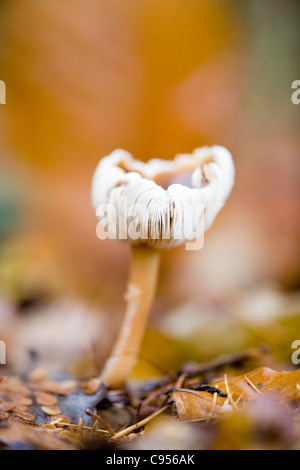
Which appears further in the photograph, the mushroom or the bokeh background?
the bokeh background

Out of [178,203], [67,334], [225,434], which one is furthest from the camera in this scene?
[67,334]

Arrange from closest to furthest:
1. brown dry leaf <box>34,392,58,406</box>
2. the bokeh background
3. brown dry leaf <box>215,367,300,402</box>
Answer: brown dry leaf <box>215,367,300,402</box> → brown dry leaf <box>34,392,58,406</box> → the bokeh background

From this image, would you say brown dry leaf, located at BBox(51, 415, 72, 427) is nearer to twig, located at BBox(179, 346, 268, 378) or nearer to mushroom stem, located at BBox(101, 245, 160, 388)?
mushroom stem, located at BBox(101, 245, 160, 388)

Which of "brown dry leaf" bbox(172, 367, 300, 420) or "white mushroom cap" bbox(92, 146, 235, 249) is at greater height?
"white mushroom cap" bbox(92, 146, 235, 249)

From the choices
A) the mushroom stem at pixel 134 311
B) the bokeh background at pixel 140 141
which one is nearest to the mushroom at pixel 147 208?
the mushroom stem at pixel 134 311

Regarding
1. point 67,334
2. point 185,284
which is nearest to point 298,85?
point 185,284

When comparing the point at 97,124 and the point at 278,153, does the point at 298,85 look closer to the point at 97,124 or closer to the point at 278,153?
the point at 278,153

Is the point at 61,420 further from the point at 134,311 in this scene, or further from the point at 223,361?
the point at 223,361

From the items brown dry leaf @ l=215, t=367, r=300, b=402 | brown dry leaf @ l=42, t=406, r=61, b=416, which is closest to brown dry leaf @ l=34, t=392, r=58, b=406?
brown dry leaf @ l=42, t=406, r=61, b=416

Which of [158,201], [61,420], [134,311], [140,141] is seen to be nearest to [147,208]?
[158,201]
